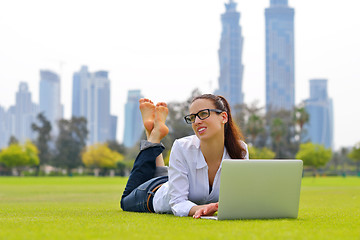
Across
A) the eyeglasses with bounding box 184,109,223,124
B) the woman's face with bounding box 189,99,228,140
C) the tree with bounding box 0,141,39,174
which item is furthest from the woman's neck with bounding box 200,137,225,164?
the tree with bounding box 0,141,39,174

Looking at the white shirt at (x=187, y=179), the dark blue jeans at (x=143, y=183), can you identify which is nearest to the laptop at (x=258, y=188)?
the white shirt at (x=187, y=179)

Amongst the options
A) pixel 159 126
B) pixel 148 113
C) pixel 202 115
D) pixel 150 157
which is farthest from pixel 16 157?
pixel 202 115

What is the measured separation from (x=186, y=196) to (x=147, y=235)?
1.68m

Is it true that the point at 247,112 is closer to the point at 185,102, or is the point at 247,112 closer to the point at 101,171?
the point at 185,102

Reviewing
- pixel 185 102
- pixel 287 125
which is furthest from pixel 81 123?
pixel 287 125

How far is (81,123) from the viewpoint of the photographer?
9762cm

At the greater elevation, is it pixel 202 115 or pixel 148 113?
pixel 148 113

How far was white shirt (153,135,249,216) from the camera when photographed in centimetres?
517

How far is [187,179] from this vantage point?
525 cm

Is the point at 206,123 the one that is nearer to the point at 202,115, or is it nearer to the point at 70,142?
the point at 202,115

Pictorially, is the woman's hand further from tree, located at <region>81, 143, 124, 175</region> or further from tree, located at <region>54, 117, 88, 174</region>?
tree, located at <region>54, 117, 88, 174</region>

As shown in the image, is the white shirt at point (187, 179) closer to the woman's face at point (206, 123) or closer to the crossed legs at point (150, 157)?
the woman's face at point (206, 123)

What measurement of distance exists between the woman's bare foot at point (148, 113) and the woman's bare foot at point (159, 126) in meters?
0.09

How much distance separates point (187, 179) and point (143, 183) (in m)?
1.25
